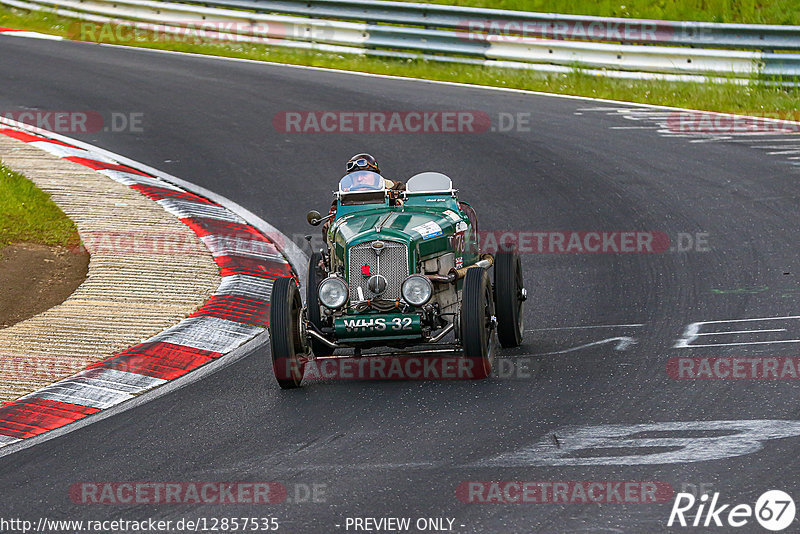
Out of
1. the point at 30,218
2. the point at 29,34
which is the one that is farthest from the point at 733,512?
the point at 29,34

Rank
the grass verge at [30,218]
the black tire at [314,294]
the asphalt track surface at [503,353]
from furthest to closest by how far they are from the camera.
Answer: the grass verge at [30,218] < the black tire at [314,294] < the asphalt track surface at [503,353]

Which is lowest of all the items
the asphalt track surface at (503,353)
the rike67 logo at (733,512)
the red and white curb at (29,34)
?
the rike67 logo at (733,512)

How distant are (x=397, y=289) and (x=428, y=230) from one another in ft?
1.65

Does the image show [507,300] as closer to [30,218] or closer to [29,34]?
[30,218]

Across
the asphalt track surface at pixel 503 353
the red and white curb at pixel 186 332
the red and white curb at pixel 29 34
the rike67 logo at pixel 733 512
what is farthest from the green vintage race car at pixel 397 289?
the red and white curb at pixel 29 34

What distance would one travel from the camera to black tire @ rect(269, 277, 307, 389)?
25.9 feet

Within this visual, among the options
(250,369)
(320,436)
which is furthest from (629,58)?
(320,436)

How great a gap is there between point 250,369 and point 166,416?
1.08 metres

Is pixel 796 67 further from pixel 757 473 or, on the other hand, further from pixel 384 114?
pixel 757 473

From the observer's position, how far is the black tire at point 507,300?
340 inches

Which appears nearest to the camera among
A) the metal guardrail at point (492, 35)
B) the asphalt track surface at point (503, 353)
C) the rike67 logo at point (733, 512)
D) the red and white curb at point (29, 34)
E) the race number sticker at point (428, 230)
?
the rike67 logo at point (733, 512)

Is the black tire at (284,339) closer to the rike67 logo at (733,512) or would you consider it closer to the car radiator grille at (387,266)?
the car radiator grille at (387,266)

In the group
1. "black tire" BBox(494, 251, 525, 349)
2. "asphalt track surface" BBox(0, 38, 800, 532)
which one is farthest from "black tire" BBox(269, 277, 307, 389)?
"black tire" BBox(494, 251, 525, 349)

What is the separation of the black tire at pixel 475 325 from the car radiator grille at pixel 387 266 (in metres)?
0.48
